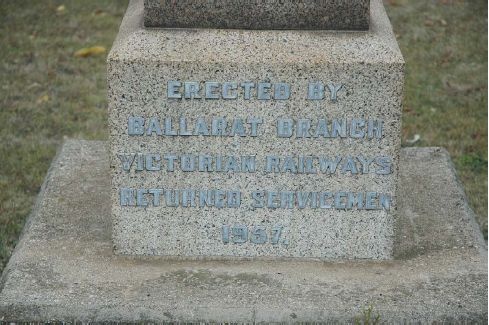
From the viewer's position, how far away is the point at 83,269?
13.0 feet

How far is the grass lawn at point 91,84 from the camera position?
5750 mm

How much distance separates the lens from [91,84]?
6969mm

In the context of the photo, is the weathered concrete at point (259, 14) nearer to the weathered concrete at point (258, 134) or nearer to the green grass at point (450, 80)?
the weathered concrete at point (258, 134)

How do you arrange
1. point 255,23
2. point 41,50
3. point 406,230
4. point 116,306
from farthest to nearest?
1. point 41,50
2. point 406,230
3. point 255,23
4. point 116,306

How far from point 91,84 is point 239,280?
11.1ft

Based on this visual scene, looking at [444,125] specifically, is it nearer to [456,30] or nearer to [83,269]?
[456,30]

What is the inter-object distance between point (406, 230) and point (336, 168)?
58 cm

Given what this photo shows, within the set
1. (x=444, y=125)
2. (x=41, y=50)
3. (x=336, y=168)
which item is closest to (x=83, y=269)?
(x=336, y=168)

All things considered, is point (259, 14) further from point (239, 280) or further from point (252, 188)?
point (239, 280)

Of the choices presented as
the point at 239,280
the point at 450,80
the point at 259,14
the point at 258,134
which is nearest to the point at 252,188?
the point at 258,134

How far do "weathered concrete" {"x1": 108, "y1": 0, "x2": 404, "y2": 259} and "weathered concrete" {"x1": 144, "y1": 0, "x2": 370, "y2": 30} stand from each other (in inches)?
1.4

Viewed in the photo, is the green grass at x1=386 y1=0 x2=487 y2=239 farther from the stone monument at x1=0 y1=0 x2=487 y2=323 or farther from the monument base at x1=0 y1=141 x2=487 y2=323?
the stone monument at x1=0 y1=0 x2=487 y2=323

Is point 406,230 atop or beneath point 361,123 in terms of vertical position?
beneath

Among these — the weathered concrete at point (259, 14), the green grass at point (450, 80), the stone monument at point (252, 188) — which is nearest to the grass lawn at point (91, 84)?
the green grass at point (450, 80)
